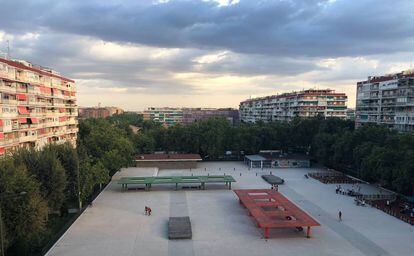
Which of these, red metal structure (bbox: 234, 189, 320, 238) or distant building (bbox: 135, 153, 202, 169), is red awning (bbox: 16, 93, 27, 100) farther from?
red metal structure (bbox: 234, 189, 320, 238)

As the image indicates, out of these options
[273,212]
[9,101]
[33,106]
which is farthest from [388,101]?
[9,101]

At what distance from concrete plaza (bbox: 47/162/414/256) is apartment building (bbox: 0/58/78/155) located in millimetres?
13398

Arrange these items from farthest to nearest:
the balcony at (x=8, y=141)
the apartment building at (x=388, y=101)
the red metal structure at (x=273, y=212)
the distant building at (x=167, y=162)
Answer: the distant building at (x=167, y=162) < the apartment building at (x=388, y=101) < the balcony at (x=8, y=141) < the red metal structure at (x=273, y=212)

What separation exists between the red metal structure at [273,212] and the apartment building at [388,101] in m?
36.7

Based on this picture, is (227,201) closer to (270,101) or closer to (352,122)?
(352,122)

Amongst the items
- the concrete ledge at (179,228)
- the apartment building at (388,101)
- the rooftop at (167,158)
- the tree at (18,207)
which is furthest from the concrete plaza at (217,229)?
the apartment building at (388,101)

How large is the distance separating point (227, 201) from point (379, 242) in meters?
18.8

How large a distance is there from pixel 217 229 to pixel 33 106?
33791mm

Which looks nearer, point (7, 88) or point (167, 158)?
point (7, 88)

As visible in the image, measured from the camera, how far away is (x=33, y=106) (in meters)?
50.5

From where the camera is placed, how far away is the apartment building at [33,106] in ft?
140

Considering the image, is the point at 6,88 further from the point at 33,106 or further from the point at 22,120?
the point at 33,106

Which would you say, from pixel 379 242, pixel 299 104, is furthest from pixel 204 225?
pixel 299 104

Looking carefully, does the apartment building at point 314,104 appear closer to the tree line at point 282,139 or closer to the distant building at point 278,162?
the tree line at point 282,139
